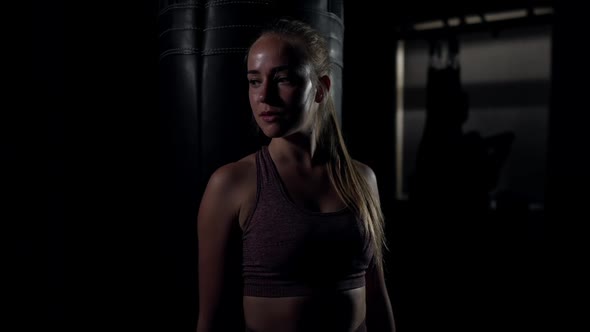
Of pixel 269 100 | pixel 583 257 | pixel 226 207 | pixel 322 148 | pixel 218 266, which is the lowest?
pixel 583 257

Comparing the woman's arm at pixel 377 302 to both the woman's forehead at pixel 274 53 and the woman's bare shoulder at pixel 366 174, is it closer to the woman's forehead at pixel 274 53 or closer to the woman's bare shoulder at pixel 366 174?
the woman's bare shoulder at pixel 366 174

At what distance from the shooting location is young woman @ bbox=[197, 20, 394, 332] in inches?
40.3

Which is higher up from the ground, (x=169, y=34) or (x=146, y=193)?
(x=169, y=34)

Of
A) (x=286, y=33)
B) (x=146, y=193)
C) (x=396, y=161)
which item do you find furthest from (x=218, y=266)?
(x=396, y=161)

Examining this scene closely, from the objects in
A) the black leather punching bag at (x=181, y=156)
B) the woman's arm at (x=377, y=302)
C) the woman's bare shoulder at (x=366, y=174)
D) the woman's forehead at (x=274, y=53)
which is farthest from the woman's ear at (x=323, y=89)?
the woman's arm at (x=377, y=302)

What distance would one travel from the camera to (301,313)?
40.7 inches

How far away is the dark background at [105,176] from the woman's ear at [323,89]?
51 centimetres

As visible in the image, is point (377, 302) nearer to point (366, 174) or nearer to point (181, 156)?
point (366, 174)

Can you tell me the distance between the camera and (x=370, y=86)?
11.5 feet

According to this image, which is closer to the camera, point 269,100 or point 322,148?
point 269,100

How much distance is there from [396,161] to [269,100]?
9.15ft

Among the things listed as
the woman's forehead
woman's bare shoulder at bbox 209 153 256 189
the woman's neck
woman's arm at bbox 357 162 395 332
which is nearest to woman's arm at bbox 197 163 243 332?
woman's bare shoulder at bbox 209 153 256 189

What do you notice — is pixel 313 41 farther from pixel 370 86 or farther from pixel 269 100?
pixel 370 86

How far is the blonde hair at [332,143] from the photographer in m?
1.08
